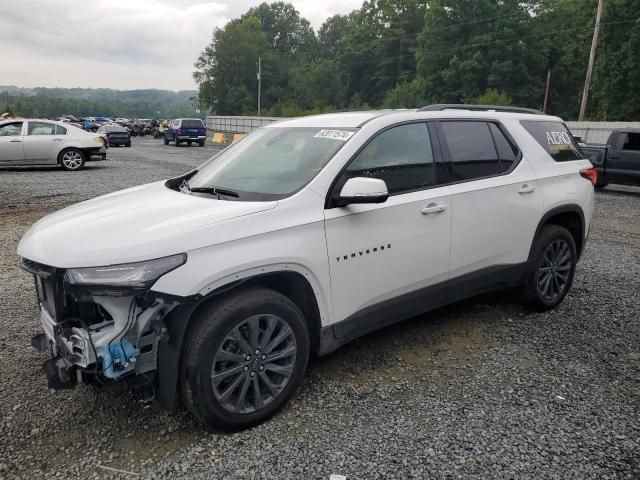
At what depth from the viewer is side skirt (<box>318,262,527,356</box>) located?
3.26 meters

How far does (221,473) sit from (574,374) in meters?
2.47

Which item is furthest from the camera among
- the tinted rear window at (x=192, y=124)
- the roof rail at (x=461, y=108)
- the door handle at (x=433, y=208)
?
the tinted rear window at (x=192, y=124)

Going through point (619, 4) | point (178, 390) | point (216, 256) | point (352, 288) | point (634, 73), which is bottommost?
point (178, 390)

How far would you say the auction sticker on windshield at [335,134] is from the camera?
343cm

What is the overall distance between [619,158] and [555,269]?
11.0m

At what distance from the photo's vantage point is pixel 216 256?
106 inches

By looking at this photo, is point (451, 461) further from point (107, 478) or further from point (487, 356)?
point (107, 478)

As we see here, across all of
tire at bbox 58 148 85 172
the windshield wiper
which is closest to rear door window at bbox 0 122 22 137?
tire at bbox 58 148 85 172

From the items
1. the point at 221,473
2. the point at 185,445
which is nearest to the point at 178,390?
the point at 185,445

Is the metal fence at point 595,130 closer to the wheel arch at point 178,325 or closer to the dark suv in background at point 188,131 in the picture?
the dark suv in background at point 188,131

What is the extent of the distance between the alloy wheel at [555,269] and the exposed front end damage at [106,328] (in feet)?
11.0

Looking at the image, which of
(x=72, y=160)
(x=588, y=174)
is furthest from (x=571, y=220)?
(x=72, y=160)

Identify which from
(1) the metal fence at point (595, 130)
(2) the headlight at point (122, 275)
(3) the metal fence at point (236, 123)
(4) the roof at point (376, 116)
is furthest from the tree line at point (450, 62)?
(2) the headlight at point (122, 275)

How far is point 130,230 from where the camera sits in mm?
2730
